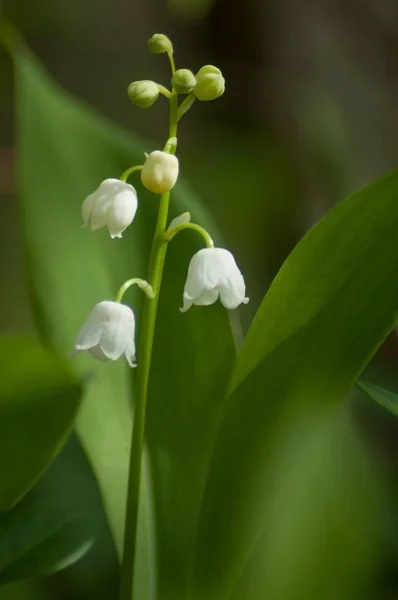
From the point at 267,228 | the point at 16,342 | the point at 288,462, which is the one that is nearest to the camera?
the point at 16,342

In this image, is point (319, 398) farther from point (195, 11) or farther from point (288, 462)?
point (195, 11)

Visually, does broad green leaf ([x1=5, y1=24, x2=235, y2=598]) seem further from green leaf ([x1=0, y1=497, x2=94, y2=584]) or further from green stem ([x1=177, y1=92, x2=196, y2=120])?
green stem ([x1=177, y1=92, x2=196, y2=120])

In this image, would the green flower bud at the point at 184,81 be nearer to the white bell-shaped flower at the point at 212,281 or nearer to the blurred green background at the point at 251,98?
the white bell-shaped flower at the point at 212,281

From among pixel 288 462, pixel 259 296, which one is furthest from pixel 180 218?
pixel 259 296

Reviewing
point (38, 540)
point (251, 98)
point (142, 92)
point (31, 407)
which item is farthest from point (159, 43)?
point (251, 98)

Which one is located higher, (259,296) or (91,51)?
(91,51)
